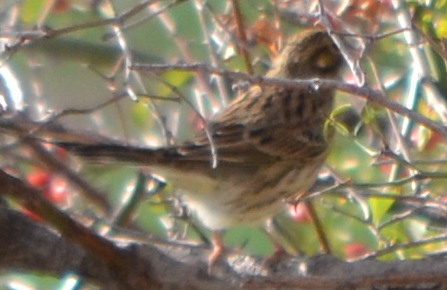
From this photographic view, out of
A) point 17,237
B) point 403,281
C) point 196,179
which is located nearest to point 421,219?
point 196,179

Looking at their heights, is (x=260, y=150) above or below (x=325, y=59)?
below

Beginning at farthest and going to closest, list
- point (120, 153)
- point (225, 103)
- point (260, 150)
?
point (225, 103)
point (260, 150)
point (120, 153)

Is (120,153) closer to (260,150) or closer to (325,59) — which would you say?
(260,150)

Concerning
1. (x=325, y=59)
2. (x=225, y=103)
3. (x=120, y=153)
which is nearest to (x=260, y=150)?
(x=225, y=103)

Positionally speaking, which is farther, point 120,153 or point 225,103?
point 225,103

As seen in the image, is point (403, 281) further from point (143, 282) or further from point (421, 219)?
point (421, 219)

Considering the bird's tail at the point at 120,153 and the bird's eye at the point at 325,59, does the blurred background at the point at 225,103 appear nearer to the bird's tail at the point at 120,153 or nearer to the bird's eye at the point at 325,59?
the bird's tail at the point at 120,153

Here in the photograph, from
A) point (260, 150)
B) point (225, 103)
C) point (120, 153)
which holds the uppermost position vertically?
point (120, 153)

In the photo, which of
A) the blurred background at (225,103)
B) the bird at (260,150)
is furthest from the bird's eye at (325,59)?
the blurred background at (225,103)

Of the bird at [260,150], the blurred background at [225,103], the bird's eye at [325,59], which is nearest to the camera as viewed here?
the blurred background at [225,103]
